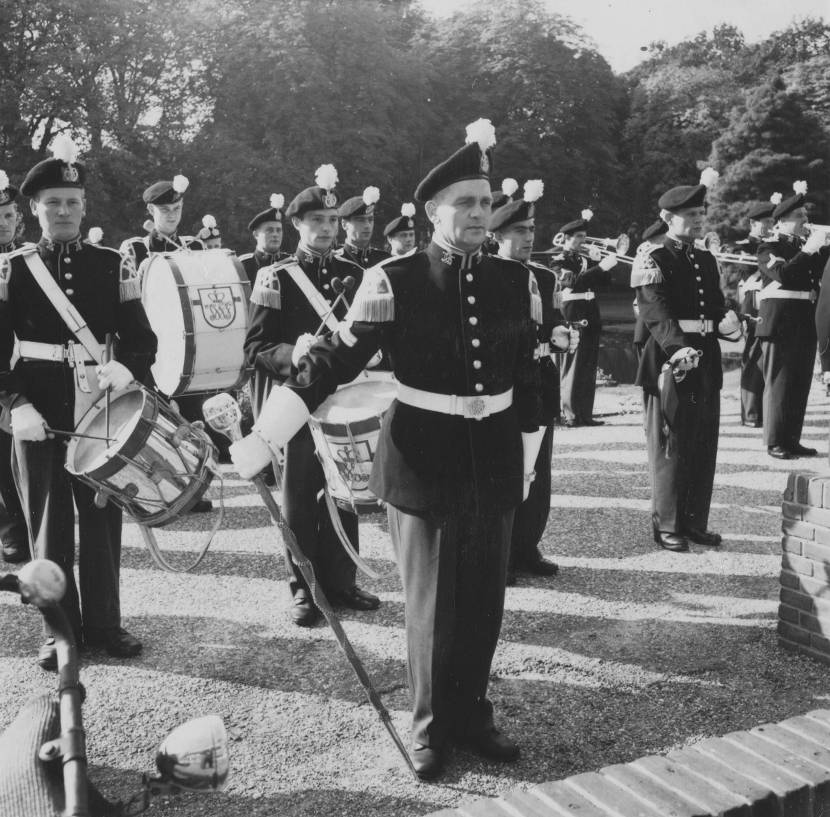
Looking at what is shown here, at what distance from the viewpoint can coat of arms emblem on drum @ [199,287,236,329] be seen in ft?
19.2

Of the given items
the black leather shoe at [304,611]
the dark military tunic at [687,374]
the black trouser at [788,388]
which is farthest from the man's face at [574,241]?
the black leather shoe at [304,611]

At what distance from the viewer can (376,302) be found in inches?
133

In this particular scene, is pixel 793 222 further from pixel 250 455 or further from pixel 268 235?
pixel 250 455

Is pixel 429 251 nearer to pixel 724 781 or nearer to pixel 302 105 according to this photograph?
pixel 724 781

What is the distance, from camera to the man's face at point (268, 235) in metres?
9.69

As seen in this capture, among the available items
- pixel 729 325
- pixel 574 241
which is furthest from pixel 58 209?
pixel 574 241

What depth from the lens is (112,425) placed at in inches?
169

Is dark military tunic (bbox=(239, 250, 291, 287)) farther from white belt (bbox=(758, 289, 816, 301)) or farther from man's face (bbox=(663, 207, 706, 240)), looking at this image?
white belt (bbox=(758, 289, 816, 301))

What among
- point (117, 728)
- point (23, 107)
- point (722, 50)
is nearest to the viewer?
point (117, 728)

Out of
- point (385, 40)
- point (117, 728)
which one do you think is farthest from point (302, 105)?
point (117, 728)

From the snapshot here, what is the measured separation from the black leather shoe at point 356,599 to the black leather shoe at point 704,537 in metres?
2.24

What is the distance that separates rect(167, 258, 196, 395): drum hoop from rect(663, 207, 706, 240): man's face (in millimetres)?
2978

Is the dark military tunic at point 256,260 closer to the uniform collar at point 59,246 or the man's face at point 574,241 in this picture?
the man's face at point 574,241

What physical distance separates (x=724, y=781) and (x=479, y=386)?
5.00 feet
